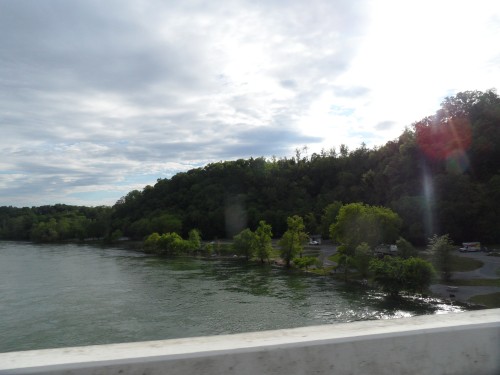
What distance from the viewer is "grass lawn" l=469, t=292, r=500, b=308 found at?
26.4 m

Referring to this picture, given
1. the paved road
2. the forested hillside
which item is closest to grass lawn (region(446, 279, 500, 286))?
the paved road

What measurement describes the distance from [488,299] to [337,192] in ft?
191

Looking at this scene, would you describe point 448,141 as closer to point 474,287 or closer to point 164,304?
point 474,287

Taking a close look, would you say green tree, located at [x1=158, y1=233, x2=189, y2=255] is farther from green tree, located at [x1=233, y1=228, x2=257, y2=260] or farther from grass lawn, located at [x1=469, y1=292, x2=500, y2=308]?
grass lawn, located at [x1=469, y1=292, x2=500, y2=308]

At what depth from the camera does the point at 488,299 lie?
27.6 m

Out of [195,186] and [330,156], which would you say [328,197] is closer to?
[330,156]

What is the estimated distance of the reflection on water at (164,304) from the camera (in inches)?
856

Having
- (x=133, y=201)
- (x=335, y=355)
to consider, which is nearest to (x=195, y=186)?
(x=133, y=201)

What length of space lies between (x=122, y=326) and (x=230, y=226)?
2546 inches

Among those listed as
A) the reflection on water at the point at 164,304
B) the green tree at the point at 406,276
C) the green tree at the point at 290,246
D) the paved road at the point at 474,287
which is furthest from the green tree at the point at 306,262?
the paved road at the point at 474,287

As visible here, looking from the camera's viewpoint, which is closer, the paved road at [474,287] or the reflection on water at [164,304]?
the reflection on water at [164,304]

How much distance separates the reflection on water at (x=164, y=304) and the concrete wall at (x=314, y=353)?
18505mm

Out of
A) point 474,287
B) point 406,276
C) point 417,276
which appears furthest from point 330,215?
point 417,276

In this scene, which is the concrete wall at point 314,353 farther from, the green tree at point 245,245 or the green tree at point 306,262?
the green tree at point 245,245
